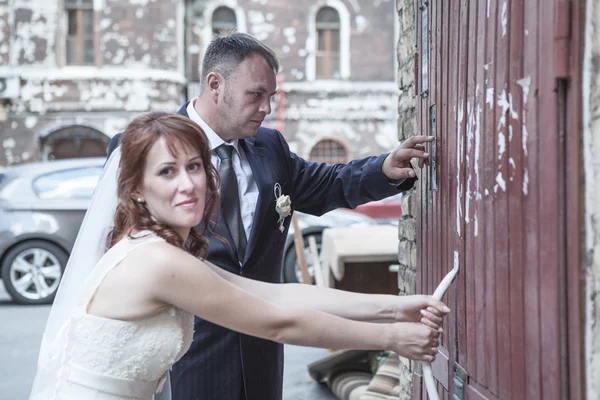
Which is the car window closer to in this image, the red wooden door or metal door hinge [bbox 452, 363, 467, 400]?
the red wooden door

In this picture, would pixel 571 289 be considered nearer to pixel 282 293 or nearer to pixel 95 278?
pixel 282 293

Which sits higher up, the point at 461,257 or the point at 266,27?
the point at 266,27

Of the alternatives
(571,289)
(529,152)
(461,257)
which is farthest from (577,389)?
(461,257)

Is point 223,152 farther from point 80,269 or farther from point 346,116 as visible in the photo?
point 346,116

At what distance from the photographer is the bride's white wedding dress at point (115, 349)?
2129mm

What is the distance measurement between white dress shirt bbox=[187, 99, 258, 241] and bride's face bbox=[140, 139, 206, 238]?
79 cm

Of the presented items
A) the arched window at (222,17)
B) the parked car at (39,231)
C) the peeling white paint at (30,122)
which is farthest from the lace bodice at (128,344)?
the arched window at (222,17)

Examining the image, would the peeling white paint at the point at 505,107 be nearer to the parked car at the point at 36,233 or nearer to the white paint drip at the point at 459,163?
the white paint drip at the point at 459,163

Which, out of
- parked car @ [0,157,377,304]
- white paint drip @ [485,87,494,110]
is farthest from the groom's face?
parked car @ [0,157,377,304]

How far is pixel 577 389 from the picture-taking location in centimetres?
165

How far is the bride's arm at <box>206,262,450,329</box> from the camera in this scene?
231cm

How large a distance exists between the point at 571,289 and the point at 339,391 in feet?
→ 12.0

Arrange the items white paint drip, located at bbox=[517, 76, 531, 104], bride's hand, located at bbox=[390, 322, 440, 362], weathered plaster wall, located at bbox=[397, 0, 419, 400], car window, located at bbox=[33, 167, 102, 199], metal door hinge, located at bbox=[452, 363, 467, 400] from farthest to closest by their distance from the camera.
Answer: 1. car window, located at bbox=[33, 167, 102, 199]
2. weathered plaster wall, located at bbox=[397, 0, 419, 400]
3. metal door hinge, located at bbox=[452, 363, 467, 400]
4. bride's hand, located at bbox=[390, 322, 440, 362]
5. white paint drip, located at bbox=[517, 76, 531, 104]

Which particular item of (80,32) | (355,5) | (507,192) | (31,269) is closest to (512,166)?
(507,192)
